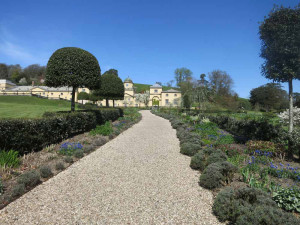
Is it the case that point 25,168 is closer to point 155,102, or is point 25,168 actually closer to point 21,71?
point 155,102

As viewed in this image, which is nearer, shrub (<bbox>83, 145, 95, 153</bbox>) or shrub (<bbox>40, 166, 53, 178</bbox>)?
shrub (<bbox>40, 166, 53, 178</bbox>)

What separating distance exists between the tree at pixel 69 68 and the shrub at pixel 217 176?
9383 mm

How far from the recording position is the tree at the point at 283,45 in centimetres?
675

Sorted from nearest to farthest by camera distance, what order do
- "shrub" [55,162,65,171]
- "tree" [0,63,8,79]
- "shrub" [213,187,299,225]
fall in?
"shrub" [213,187,299,225]
"shrub" [55,162,65,171]
"tree" [0,63,8,79]

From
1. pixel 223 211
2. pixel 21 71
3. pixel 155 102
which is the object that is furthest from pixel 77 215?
pixel 21 71

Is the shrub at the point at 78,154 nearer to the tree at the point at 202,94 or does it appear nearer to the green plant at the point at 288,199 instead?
the green plant at the point at 288,199

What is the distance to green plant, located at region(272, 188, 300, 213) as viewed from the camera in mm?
3082

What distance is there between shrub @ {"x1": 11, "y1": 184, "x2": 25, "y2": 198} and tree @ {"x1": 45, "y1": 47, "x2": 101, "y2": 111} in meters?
8.03

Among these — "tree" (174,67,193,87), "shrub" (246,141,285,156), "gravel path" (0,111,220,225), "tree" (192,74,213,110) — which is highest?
"tree" (174,67,193,87)

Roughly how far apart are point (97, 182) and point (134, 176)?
0.98 m

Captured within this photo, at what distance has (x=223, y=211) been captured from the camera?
3.07 m

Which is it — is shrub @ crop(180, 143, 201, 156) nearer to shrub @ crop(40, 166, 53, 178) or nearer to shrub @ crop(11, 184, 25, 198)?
shrub @ crop(40, 166, 53, 178)

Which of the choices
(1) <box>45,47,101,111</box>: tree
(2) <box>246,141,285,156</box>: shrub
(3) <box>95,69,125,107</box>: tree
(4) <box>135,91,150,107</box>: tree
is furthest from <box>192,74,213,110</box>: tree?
(4) <box>135,91,150,107</box>: tree

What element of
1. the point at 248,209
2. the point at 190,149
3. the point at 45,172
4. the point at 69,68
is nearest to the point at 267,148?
the point at 190,149
